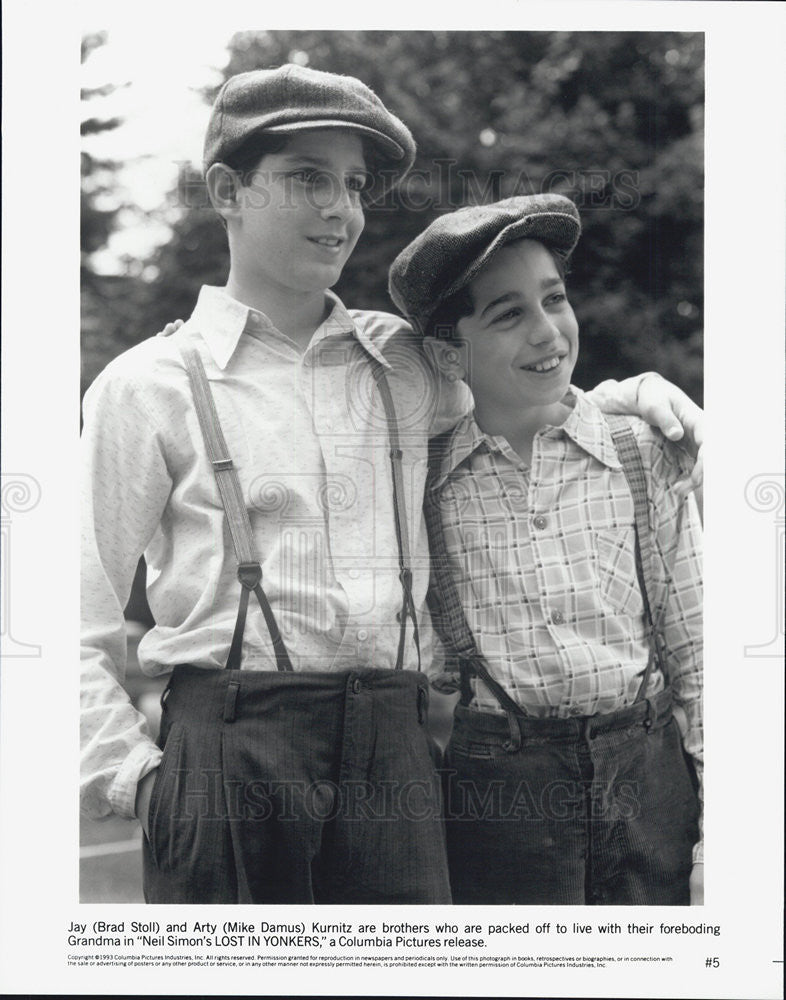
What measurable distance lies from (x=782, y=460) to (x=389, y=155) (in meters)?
1.33

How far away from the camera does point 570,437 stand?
2939 mm

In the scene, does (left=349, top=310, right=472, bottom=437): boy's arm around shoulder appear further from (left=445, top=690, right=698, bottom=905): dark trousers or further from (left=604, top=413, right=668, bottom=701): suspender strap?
(left=445, top=690, right=698, bottom=905): dark trousers

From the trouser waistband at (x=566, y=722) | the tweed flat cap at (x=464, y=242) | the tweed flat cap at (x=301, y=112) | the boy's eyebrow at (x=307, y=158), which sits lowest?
the trouser waistband at (x=566, y=722)

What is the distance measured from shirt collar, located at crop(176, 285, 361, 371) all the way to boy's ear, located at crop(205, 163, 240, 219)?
0.21 metres

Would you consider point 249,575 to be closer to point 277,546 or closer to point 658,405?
point 277,546

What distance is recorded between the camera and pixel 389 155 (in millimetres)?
2945

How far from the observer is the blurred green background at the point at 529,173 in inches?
118

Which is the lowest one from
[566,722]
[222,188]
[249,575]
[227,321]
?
[566,722]

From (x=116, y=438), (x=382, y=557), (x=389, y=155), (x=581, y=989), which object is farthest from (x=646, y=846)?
(x=389, y=155)

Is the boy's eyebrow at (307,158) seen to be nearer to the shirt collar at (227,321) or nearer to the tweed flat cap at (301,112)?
the tweed flat cap at (301,112)

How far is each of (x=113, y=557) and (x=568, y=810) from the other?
4.45 ft

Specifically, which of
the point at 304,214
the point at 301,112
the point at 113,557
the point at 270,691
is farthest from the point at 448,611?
the point at 301,112

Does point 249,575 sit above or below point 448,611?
above

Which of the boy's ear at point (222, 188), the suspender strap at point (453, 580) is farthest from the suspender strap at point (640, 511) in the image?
the boy's ear at point (222, 188)
